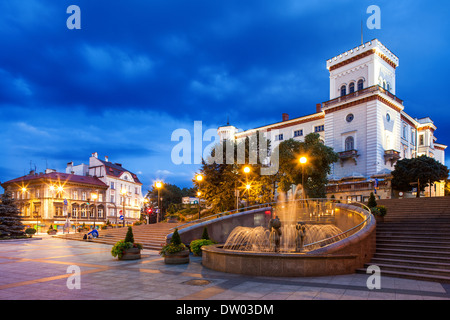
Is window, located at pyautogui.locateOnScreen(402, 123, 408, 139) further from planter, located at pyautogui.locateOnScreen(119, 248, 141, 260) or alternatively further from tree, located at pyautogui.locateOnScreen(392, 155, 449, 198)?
planter, located at pyautogui.locateOnScreen(119, 248, 141, 260)

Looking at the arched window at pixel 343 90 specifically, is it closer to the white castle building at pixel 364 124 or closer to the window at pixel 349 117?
the white castle building at pixel 364 124

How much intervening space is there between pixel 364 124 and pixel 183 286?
4178 cm

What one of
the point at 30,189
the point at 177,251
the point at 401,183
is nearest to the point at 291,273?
the point at 177,251

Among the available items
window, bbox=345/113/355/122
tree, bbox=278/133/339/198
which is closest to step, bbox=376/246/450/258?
tree, bbox=278/133/339/198

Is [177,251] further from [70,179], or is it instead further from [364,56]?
[70,179]

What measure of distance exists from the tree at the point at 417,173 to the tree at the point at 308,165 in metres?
8.84

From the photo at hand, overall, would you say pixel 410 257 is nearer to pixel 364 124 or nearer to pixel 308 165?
pixel 308 165

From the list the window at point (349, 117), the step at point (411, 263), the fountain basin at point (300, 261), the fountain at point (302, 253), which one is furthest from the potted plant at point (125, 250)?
the window at point (349, 117)

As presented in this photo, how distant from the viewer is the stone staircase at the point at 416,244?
12.1m

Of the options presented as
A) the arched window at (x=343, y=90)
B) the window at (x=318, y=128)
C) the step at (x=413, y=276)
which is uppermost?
the arched window at (x=343, y=90)

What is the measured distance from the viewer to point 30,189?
65.2m

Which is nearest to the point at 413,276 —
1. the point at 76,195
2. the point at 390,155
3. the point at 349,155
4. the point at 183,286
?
the point at 183,286
